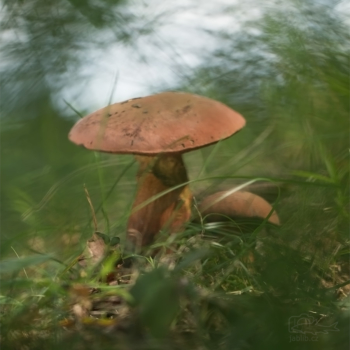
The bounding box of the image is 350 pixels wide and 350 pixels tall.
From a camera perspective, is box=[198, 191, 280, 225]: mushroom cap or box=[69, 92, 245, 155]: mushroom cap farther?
box=[198, 191, 280, 225]: mushroom cap

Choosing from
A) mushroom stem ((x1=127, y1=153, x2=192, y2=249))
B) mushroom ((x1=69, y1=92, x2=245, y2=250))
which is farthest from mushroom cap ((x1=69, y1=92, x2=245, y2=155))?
mushroom stem ((x1=127, y1=153, x2=192, y2=249))

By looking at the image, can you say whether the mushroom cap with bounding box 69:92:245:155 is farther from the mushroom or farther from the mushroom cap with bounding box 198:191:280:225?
the mushroom cap with bounding box 198:191:280:225

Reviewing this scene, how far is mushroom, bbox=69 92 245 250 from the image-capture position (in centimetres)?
129

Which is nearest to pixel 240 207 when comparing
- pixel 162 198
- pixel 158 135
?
pixel 162 198

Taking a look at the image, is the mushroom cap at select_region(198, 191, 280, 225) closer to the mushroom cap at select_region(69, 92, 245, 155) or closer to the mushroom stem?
the mushroom stem

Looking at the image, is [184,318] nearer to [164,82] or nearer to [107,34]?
[107,34]

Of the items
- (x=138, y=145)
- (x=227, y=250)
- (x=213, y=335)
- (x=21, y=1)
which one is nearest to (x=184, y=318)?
(x=213, y=335)

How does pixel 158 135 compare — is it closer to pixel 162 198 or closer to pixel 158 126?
pixel 158 126

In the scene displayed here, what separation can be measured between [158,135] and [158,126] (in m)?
0.04

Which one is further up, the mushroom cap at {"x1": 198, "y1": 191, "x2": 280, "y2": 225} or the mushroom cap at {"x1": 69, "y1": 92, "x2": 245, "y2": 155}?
the mushroom cap at {"x1": 69, "y1": 92, "x2": 245, "y2": 155}

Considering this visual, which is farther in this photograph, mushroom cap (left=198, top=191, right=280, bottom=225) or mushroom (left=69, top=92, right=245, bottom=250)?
mushroom cap (left=198, top=191, right=280, bottom=225)

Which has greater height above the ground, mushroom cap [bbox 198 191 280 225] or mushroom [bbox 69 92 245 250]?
mushroom [bbox 69 92 245 250]

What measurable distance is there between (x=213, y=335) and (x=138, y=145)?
2.48 feet

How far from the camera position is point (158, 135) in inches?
50.6
